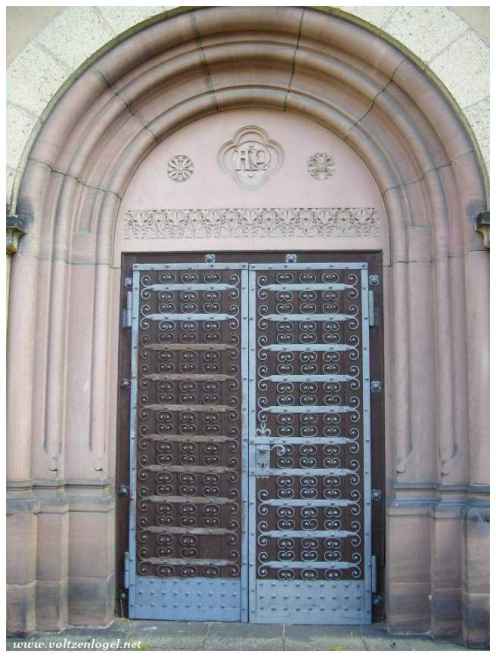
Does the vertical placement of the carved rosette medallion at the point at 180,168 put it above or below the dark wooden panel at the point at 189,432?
above

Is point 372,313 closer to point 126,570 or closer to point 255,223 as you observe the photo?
point 255,223

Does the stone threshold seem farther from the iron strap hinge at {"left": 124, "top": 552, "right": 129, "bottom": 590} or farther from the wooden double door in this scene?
the iron strap hinge at {"left": 124, "top": 552, "right": 129, "bottom": 590}

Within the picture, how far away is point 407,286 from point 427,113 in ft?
3.96

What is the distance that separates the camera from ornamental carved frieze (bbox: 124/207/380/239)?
16.3 ft

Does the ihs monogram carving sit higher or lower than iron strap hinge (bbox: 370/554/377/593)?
higher

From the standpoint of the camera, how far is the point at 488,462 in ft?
14.0

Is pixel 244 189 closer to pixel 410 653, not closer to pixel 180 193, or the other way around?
pixel 180 193

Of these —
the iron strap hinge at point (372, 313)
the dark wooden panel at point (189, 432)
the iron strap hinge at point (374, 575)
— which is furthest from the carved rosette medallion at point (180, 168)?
the iron strap hinge at point (374, 575)

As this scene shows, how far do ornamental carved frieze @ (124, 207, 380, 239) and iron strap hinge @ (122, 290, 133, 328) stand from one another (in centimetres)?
47

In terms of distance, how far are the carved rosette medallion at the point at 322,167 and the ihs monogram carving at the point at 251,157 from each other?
248mm

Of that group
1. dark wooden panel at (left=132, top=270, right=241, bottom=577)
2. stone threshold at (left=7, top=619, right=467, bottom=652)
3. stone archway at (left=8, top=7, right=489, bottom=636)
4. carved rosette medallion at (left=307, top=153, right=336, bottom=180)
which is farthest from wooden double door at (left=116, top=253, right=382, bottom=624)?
carved rosette medallion at (left=307, top=153, right=336, bottom=180)

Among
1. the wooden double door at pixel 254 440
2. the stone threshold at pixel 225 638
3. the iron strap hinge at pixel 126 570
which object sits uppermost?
the wooden double door at pixel 254 440

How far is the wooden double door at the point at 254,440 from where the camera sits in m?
4.77

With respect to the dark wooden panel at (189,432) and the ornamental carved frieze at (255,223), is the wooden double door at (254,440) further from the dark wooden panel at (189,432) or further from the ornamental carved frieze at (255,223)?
the ornamental carved frieze at (255,223)
